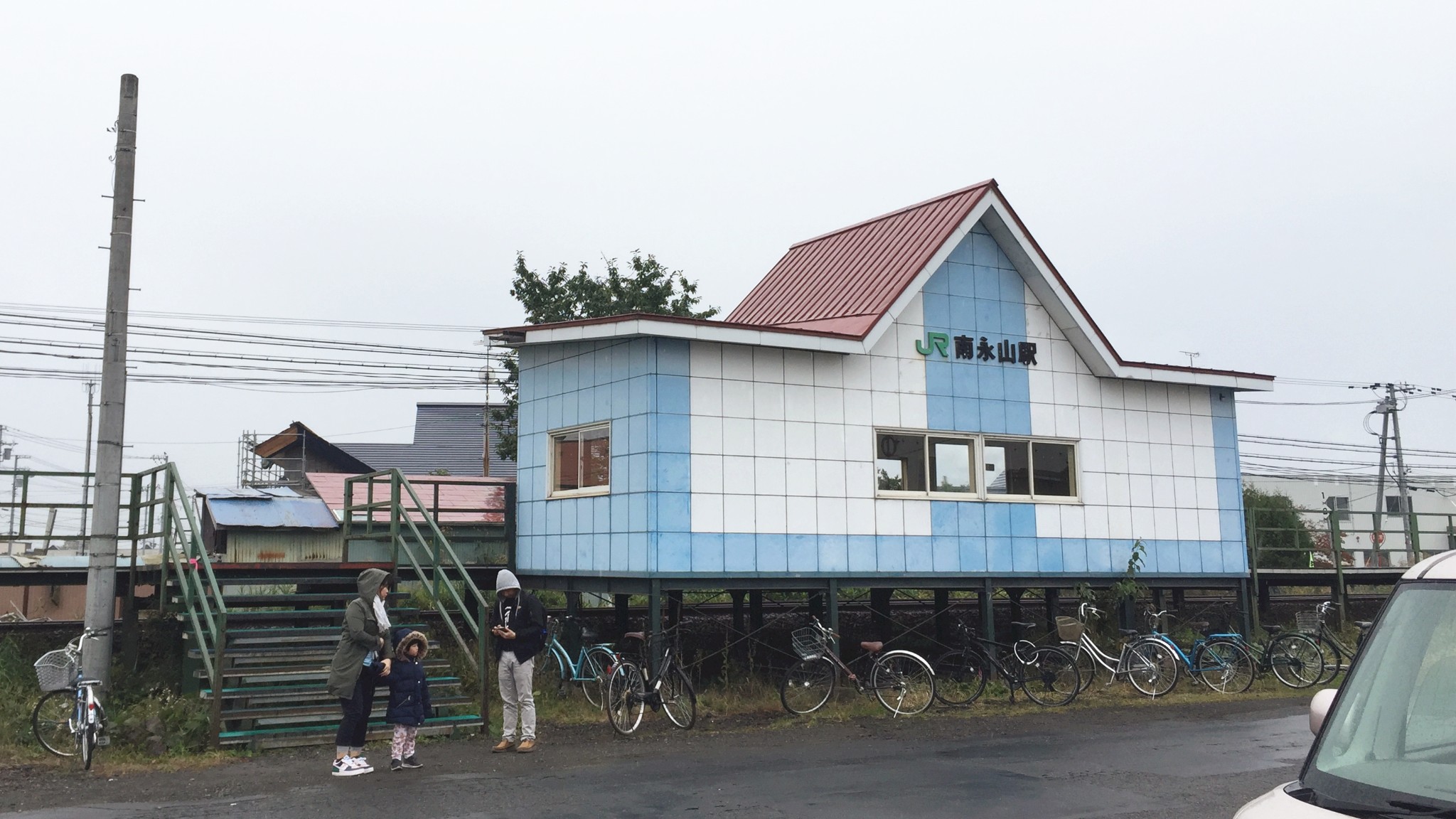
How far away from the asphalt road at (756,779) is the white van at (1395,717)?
577 centimetres

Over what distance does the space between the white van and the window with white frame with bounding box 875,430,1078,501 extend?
13103 millimetres

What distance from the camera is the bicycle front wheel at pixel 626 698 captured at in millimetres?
13539

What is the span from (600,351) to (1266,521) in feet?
108

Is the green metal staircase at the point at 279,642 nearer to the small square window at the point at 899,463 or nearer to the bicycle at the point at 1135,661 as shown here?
the small square window at the point at 899,463

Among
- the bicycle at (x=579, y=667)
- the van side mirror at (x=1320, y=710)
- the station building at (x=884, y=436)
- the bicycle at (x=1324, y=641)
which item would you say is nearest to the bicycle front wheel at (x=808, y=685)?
the station building at (x=884, y=436)

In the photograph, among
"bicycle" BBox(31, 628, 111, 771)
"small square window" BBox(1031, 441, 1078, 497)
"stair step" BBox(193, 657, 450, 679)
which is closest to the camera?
"bicycle" BBox(31, 628, 111, 771)

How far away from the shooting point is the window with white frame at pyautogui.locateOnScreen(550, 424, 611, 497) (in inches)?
655

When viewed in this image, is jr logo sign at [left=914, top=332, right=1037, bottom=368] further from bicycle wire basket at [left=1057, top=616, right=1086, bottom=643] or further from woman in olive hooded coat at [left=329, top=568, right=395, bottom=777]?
woman in olive hooded coat at [left=329, top=568, right=395, bottom=777]

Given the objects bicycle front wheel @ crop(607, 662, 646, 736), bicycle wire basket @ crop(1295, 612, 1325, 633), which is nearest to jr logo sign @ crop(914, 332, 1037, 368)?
bicycle wire basket @ crop(1295, 612, 1325, 633)

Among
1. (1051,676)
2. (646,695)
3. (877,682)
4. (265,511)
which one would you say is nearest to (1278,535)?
(1051,676)

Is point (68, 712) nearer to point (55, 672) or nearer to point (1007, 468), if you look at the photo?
point (55, 672)

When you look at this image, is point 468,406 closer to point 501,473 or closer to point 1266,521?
point 501,473

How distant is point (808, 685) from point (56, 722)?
817cm

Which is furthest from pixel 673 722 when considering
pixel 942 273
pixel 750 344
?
pixel 942 273
